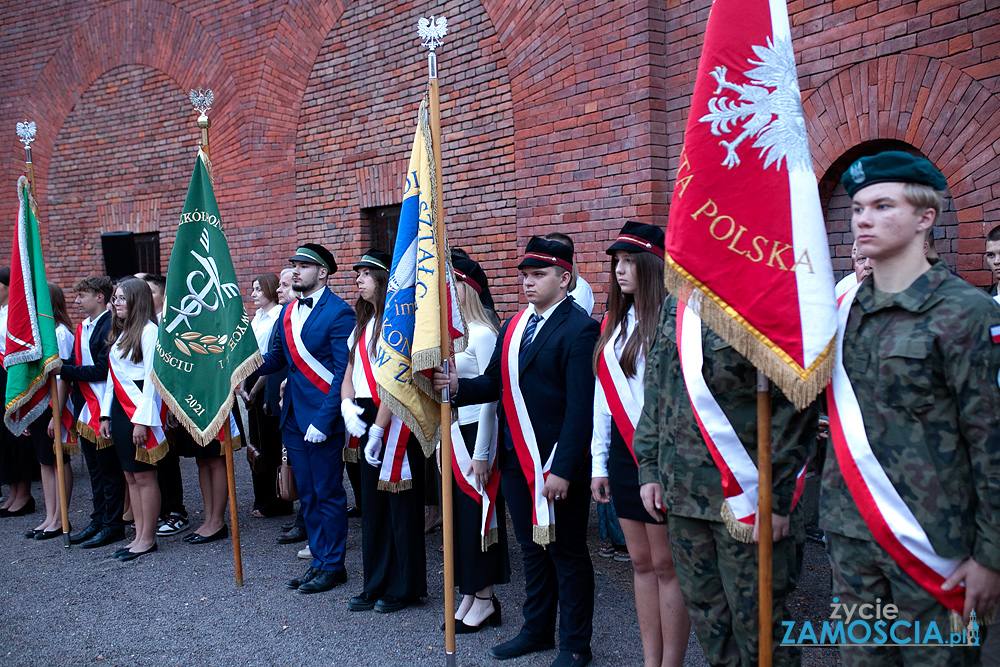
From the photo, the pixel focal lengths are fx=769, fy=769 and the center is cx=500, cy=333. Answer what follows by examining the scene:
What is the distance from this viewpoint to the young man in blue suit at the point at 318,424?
468 cm

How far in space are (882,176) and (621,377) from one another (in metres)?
1.35

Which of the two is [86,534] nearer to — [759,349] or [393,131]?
[393,131]

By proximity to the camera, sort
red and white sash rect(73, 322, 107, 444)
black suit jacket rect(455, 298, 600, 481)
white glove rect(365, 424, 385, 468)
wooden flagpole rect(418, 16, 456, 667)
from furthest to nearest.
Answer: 1. red and white sash rect(73, 322, 107, 444)
2. white glove rect(365, 424, 385, 468)
3. black suit jacket rect(455, 298, 600, 481)
4. wooden flagpole rect(418, 16, 456, 667)

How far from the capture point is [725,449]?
2428mm

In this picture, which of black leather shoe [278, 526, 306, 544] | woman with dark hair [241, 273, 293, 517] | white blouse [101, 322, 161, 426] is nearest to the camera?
white blouse [101, 322, 161, 426]

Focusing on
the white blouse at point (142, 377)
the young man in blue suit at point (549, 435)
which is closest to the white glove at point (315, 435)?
the young man in blue suit at point (549, 435)

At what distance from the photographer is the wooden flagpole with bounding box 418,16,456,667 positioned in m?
3.24

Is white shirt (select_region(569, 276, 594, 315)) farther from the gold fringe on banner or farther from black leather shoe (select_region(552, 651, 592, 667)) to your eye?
the gold fringe on banner

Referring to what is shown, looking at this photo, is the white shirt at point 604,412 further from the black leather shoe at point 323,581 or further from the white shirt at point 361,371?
the black leather shoe at point 323,581

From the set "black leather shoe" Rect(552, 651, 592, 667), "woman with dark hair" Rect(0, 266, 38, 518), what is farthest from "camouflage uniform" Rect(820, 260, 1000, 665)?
"woman with dark hair" Rect(0, 266, 38, 518)

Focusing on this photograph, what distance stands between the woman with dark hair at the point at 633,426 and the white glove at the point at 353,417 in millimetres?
1585

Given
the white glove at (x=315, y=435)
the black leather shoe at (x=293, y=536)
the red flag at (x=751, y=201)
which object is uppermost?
the red flag at (x=751, y=201)

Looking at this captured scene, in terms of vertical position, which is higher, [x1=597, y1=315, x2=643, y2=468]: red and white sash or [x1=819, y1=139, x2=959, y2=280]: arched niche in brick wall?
[x1=819, y1=139, x2=959, y2=280]: arched niche in brick wall

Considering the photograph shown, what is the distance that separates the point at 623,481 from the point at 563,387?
563mm
